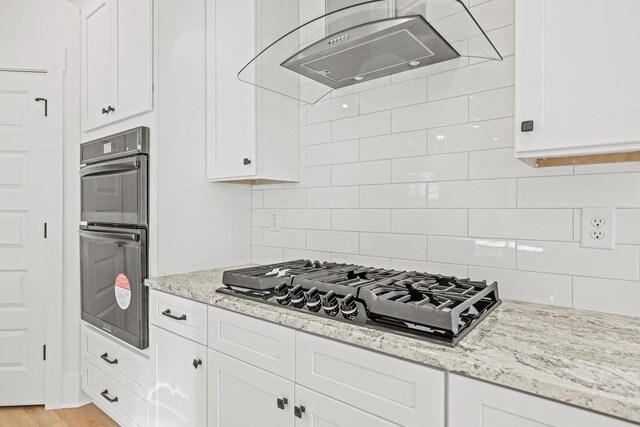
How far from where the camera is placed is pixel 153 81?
193 centimetres

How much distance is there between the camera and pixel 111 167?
7.11 ft

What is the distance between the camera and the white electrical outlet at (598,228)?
4.19 ft

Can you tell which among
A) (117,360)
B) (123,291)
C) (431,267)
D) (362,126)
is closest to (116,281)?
(123,291)

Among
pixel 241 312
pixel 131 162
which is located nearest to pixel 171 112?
pixel 131 162

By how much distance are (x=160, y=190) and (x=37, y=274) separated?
52.2 inches

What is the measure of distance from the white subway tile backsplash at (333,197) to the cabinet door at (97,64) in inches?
48.9

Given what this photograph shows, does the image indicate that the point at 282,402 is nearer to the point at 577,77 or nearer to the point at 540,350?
the point at 540,350

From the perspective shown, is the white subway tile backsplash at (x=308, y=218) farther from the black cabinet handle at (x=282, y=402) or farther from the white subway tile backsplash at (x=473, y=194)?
the black cabinet handle at (x=282, y=402)

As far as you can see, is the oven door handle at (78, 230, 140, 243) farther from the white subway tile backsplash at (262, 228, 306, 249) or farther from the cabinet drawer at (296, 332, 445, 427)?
the cabinet drawer at (296, 332, 445, 427)

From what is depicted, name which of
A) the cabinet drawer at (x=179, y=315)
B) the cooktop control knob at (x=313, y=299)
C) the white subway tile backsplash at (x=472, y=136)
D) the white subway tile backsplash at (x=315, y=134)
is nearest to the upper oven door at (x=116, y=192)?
the cabinet drawer at (x=179, y=315)

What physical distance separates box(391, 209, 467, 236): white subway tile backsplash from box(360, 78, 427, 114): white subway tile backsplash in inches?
19.1

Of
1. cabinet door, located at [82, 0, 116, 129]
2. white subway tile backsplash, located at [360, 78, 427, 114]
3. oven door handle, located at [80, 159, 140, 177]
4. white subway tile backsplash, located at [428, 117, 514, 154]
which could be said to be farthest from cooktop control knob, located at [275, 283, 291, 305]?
cabinet door, located at [82, 0, 116, 129]

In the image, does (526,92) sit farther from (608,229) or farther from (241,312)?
(241,312)

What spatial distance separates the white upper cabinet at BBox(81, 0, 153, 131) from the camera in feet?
6.43
